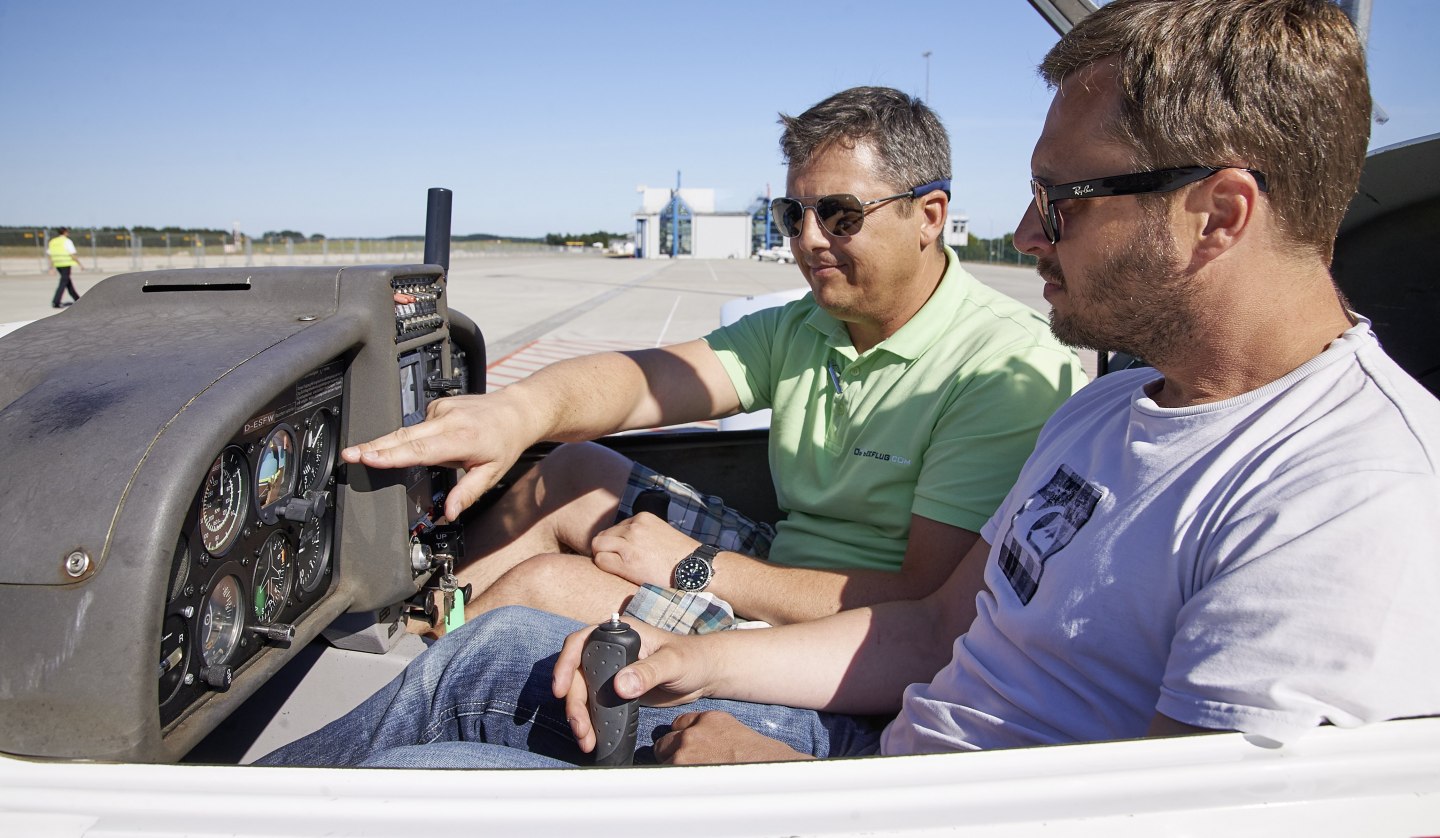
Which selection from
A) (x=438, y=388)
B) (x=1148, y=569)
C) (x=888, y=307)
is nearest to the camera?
(x=1148, y=569)

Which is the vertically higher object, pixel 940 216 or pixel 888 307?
pixel 940 216

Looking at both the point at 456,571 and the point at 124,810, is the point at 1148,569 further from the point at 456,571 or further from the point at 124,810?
the point at 456,571

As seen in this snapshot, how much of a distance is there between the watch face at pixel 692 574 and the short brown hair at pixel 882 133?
96 cm

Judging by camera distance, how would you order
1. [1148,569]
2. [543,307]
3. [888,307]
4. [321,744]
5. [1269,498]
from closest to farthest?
[1269,498] → [1148,569] → [321,744] → [888,307] → [543,307]

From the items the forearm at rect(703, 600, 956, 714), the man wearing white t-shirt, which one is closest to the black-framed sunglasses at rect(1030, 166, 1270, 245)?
the man wearing white t-shirt

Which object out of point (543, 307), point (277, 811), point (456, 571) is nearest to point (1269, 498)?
point (277, 811)

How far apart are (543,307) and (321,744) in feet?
57.5

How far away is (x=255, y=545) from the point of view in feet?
4.57

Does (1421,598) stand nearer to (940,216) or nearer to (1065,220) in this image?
(1065,220)

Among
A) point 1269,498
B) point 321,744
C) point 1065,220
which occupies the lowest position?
point 321,744

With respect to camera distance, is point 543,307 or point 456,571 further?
point 543,307

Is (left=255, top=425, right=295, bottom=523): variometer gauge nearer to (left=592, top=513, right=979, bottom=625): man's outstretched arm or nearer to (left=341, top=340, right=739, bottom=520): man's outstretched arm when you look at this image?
(left=341, top=340, right=739, bottom=520): man's outstretched arm

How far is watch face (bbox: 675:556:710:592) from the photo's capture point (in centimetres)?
198

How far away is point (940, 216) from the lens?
2.20 metres
